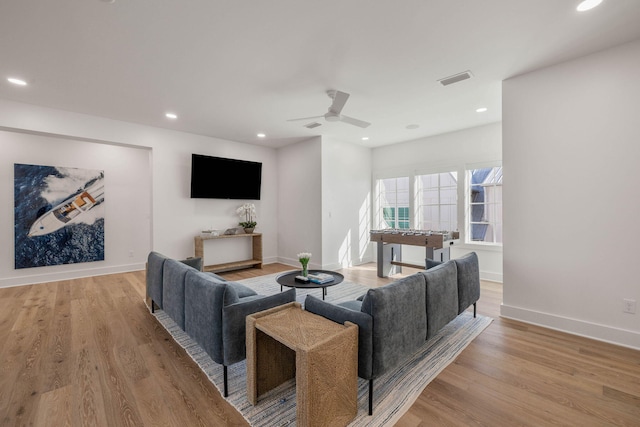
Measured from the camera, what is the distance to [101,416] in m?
1.72

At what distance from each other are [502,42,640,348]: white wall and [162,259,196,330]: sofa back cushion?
3575 millimetres

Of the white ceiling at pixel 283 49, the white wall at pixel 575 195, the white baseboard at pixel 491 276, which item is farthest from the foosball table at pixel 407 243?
the white ceiling at pixel 283 49

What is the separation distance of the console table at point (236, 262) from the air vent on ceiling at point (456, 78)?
176 inches

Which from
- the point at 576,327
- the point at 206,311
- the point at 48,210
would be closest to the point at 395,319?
the point at 206,311

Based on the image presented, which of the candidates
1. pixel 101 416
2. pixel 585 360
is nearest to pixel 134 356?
pixel 101 416

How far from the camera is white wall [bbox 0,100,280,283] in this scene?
413 centimetres

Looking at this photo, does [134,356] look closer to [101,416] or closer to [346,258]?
[101,416]

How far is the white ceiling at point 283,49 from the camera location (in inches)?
84.4

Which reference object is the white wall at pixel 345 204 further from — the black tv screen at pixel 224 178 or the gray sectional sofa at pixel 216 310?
the gray sectional sofa at pixel 216 310

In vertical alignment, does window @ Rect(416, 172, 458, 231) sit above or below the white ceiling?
below

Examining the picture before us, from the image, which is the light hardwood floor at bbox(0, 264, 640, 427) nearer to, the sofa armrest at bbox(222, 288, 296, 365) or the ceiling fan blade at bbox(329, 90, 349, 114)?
the sofa armrest at bbox(222, 288, 296, 365)

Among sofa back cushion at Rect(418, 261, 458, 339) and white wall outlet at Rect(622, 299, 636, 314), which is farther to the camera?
white wall outlet at Rect(622, 299, 636, 314)

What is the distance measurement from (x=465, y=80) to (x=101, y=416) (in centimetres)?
453

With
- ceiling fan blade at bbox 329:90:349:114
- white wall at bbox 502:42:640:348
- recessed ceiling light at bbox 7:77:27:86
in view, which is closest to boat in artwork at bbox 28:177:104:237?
recessed ceiling light at bbox 7:77:27:86
